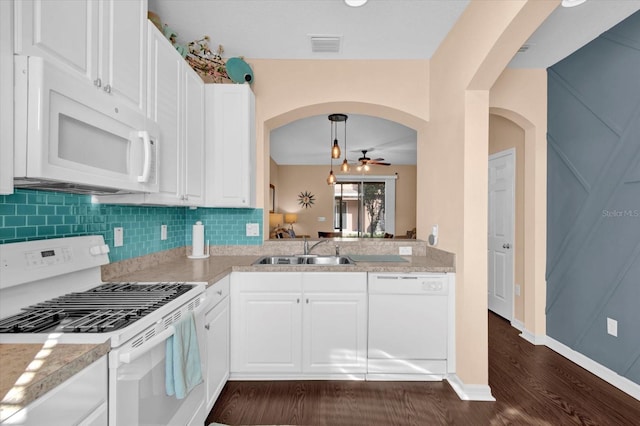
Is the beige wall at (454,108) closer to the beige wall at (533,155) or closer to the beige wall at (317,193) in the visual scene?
the beige wall at (533,155)

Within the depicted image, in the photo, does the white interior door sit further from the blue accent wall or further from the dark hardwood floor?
the dark hardwood floor

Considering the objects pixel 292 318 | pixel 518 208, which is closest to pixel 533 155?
pixel 518 208

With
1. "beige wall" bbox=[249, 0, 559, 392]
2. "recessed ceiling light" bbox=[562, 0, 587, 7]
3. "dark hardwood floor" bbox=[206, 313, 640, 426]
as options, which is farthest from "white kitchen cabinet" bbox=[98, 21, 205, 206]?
"recessed ceiling light" bbox=[562, 0, 587, 7]

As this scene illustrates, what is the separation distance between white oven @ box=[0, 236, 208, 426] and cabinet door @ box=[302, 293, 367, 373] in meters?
0.86

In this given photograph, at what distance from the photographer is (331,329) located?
2410 millimetres

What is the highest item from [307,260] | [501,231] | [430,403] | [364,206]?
[364,206]

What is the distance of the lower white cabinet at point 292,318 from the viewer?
240 cm

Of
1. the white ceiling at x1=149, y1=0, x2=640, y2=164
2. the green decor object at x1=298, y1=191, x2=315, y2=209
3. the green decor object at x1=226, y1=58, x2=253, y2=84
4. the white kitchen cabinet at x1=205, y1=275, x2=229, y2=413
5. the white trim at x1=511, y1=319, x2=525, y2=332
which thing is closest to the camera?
the white kitchen cabinet at x1=205, y1=275, x2=229, y2=413

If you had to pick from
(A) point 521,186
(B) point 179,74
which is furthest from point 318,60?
(A) point 521,186

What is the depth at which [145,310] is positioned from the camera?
129 centimetres

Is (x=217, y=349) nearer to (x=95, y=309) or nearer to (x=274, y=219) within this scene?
(x=95, y=309)

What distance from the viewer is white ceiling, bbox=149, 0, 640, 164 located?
7.22 feet

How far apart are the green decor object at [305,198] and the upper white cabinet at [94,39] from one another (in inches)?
302

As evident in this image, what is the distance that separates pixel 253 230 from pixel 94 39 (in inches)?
75.7
